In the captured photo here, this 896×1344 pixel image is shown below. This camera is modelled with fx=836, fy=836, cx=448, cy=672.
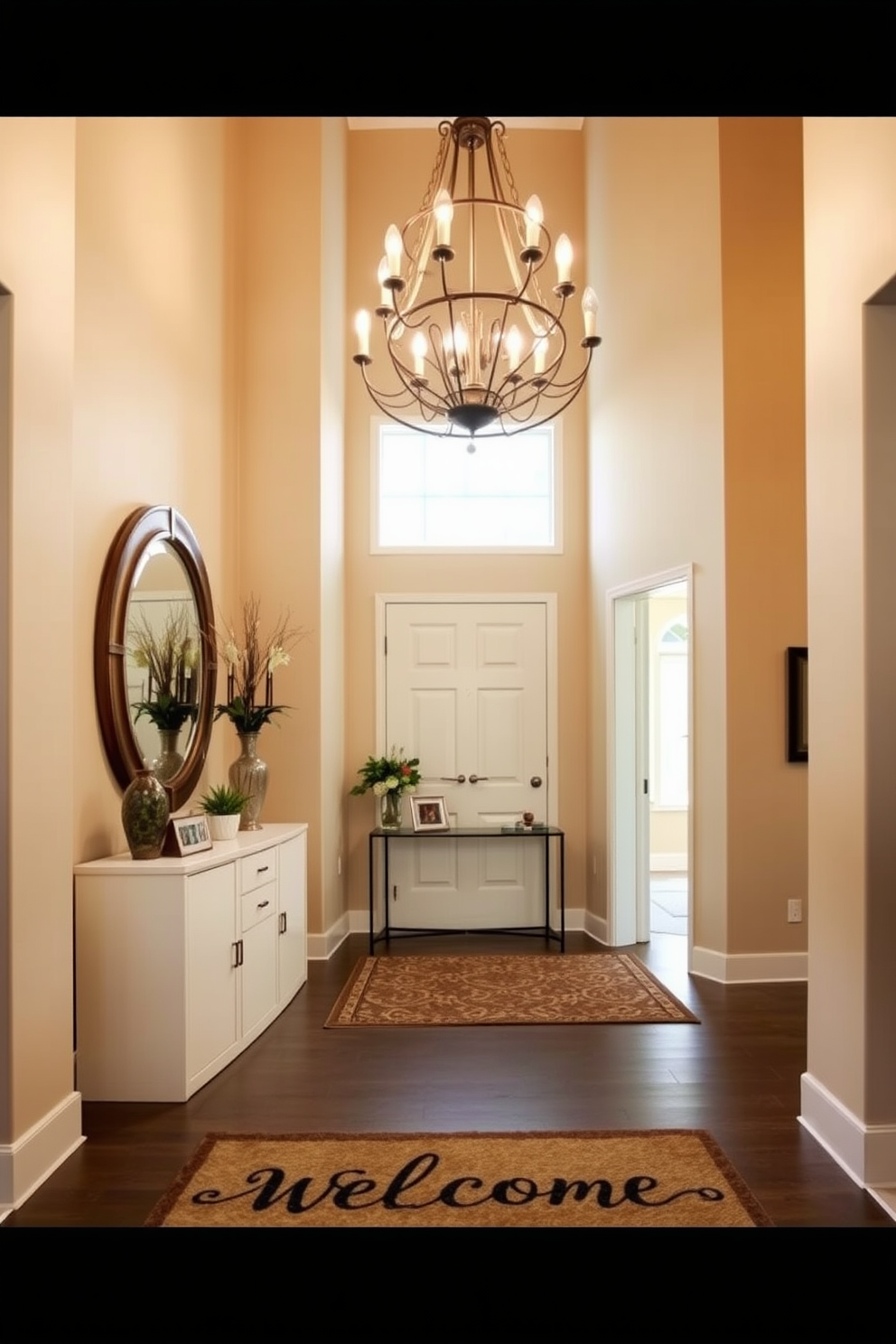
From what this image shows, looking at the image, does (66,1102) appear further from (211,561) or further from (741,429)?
(741,429)

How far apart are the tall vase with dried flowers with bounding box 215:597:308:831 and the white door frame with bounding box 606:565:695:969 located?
1.97 meters

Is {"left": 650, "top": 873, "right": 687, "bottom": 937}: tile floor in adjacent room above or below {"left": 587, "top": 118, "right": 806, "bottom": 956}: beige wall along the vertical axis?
below

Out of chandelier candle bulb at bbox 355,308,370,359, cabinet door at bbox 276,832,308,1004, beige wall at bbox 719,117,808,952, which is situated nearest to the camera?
chandelier candle bulb at bbox 355,308,370,359

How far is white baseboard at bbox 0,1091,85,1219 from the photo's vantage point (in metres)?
2.24

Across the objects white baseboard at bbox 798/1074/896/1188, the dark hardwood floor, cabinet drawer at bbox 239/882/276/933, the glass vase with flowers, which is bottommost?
the dark hardwood floor

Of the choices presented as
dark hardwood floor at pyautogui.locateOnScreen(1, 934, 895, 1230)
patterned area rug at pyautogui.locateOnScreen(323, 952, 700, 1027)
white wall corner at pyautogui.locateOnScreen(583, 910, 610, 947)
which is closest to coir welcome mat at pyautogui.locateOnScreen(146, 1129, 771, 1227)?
dark hardwood floor at pyautogui.locateOnScreen(1, 934, 895, 1230)

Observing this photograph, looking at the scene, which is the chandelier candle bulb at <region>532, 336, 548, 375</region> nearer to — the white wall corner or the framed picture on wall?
the framed picture on wall

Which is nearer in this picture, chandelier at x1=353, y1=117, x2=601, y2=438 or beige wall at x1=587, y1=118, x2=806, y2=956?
chandelier at x1=353, y1=117, x2=601, y2=438

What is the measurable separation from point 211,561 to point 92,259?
1.69 meters

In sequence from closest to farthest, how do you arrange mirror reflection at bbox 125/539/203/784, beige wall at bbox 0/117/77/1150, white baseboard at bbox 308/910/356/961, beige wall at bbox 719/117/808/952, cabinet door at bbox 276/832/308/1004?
beige wall at bbox 0/117/77/1150
mirror reflection at bbox 125/539/203/784
cabinet door at bbox 276/832/308/1004
beige wall at bbox 719/117/808/952
white baseboard at bbox 308/910/356/961

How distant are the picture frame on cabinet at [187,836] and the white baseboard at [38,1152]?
0.88 meters

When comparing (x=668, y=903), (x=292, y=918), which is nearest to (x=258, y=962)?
(x=292, y=918)

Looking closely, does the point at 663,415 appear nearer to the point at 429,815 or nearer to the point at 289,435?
the point at 289,435

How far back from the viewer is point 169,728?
3738 millimetres
